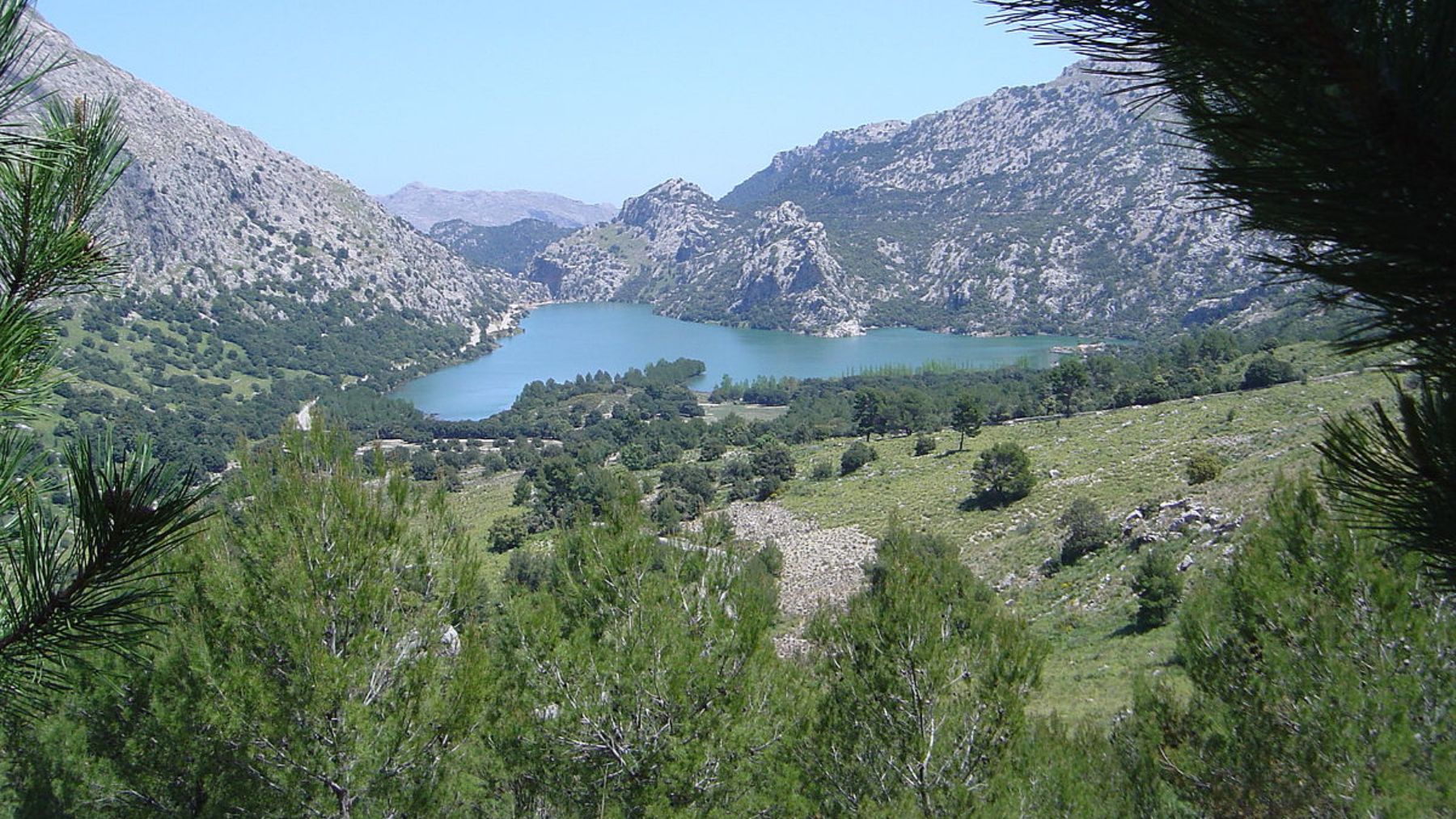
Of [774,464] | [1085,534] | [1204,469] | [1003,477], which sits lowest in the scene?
[774,464]

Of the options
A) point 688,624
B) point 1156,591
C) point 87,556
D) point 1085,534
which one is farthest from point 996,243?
point 87,556

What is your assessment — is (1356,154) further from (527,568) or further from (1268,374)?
(1268,374)

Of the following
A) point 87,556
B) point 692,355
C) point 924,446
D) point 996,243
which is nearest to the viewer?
point 87,556

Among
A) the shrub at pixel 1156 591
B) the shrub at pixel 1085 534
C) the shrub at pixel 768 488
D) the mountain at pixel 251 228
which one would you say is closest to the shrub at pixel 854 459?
the shrub at pixel 768 488

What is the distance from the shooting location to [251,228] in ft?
380

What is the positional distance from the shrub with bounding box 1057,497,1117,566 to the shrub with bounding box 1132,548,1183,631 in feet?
15.1

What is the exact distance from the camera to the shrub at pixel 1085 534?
21.7 m

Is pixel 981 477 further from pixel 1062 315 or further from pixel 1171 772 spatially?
pixel 1062 315

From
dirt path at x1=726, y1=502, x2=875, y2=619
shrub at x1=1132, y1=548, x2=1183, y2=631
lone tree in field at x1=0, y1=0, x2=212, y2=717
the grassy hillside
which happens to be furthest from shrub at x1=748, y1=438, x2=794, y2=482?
lone tree in field at x1=0, y1=0, x2=212, y2=717

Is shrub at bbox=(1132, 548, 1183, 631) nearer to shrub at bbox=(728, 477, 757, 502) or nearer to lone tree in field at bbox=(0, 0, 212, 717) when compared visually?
lone tree in field at bbox=(0, 0, 212, 717)

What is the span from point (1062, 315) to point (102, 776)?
128 metres

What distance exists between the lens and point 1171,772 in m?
7.40

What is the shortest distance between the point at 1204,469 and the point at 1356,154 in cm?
2601

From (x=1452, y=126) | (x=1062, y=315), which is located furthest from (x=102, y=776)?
(x=1062, y=315)
